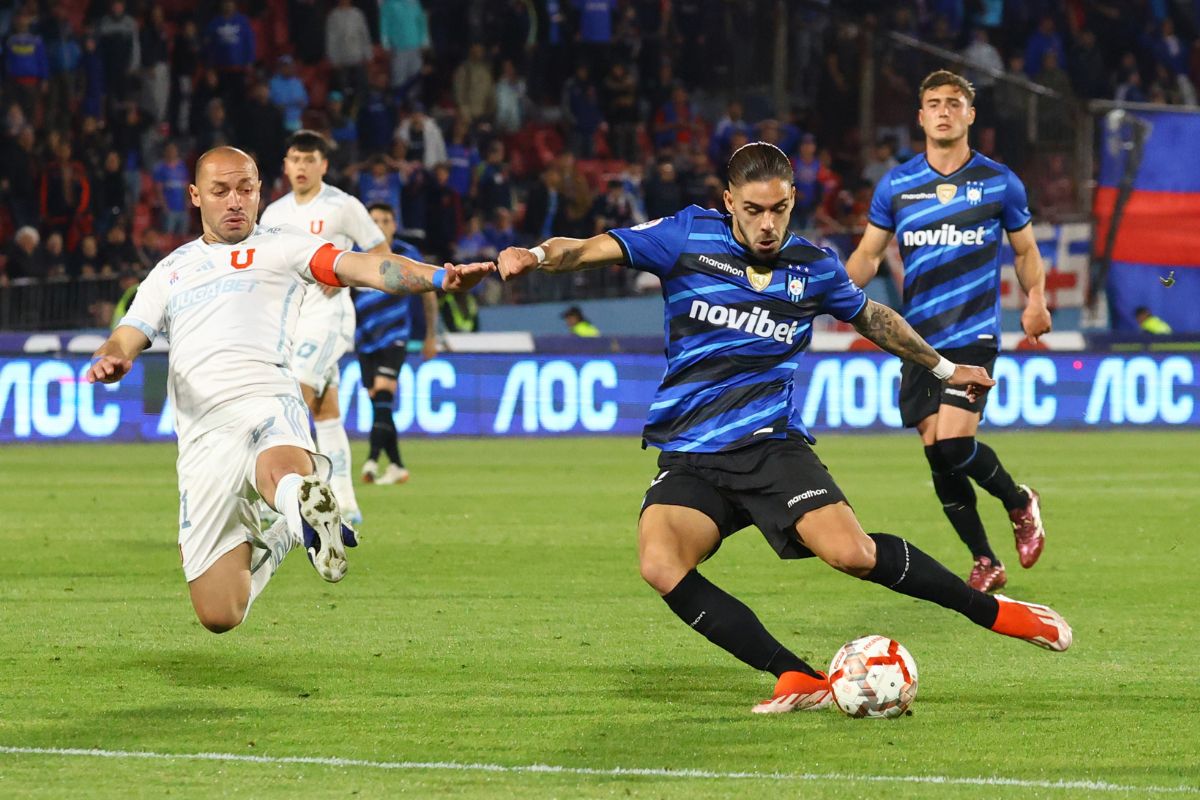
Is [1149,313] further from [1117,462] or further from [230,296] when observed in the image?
[230,296]

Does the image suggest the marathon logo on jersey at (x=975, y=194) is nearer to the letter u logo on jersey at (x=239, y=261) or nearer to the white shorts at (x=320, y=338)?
the letter u logo on jersey at (x=239, y=261)

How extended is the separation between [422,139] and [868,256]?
46.2ft

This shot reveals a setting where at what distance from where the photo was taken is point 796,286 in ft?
21.2

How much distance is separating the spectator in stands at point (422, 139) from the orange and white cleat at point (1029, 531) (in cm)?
1414

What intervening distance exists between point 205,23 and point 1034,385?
10831mm

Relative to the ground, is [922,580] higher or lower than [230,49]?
lower

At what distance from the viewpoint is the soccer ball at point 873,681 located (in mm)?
6031

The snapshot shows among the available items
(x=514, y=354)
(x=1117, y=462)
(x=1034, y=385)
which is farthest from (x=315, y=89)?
(x=1117, y=462)

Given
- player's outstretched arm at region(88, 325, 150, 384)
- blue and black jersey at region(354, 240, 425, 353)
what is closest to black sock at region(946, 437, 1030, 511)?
player's outstretched arm at region(88, 325, 150, 384)

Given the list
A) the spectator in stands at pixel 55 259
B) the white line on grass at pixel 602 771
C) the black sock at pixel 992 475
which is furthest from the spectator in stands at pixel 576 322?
the white line on grass at pixel 602 771

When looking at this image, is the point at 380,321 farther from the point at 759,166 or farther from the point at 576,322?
the point at 759,166

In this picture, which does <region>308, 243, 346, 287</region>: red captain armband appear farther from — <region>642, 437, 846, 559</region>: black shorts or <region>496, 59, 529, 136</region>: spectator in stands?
<region>496, 59, 529, 136</region>: spectator in stands

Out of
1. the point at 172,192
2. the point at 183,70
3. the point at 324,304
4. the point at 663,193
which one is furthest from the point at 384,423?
the point at 183,70

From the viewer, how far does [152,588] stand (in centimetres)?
932
